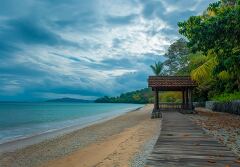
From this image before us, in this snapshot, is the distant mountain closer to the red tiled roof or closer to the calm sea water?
the calm sea water

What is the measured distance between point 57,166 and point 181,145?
347 centimetres

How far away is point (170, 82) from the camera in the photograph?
2409cm

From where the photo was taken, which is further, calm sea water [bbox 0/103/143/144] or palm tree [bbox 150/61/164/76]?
palm tree [bbox 150/61/164/76]

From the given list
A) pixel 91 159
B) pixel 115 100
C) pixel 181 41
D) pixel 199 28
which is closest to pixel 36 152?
pixel 91 159

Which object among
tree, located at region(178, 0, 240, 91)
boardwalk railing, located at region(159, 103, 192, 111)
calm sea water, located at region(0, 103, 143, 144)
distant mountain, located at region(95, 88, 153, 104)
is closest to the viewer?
tree, located at region(178, 0, 240, 91)

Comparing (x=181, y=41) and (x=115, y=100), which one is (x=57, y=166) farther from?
(x=115, y=100)

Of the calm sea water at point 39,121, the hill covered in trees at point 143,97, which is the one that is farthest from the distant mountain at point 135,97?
the calm sea water at point 39,121

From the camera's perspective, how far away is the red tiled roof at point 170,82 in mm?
23500

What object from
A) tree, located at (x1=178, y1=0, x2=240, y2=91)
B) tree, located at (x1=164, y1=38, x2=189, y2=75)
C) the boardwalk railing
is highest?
tree, located at (x1=164, y1=38, x2=189, y2=75)

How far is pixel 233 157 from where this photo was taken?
6.17 metres

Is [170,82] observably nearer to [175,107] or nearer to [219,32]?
[175,107]

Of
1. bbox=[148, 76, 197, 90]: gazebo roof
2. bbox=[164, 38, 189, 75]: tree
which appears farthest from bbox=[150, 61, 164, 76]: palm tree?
bbox=[148, 76, 197, 90]: gazebo roof

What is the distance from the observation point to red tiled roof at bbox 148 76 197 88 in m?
23.5

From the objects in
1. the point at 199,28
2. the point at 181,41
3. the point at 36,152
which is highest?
the point at 181,41
